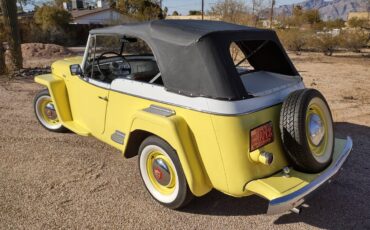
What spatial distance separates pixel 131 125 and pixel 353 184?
2.56 metres

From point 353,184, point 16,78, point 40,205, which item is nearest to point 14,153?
point 40,205

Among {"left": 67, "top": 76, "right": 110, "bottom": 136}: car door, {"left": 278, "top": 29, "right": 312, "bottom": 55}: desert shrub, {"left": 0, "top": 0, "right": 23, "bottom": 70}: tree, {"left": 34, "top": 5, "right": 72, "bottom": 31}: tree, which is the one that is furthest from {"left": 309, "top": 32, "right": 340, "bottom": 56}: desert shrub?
{"left": 34, "top": 5, "right": 72, "bottom": 31}: tree

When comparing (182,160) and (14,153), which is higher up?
(182,160)

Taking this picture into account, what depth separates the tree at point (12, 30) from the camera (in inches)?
398

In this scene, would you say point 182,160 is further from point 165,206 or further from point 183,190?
point 165,206

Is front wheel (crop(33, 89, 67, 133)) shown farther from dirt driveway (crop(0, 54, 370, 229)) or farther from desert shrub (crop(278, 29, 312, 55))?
desert shrub (crop(278, 29, 312, 55))

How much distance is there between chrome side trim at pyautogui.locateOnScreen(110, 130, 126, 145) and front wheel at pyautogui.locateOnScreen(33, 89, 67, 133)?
170 centimetres

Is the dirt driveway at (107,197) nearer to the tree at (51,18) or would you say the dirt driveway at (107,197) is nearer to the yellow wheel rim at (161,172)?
the yellow wheel rim at (161,172)

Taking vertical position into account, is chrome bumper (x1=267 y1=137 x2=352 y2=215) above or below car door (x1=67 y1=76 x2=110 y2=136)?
below

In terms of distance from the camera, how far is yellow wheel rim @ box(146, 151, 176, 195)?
3.41m

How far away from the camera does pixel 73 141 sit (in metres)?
5.18

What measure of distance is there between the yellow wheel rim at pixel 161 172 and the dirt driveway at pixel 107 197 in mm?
198

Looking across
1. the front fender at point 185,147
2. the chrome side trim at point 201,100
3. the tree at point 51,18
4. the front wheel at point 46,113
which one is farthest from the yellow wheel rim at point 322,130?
the tree at point 51,18

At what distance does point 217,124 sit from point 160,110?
2.17ft
